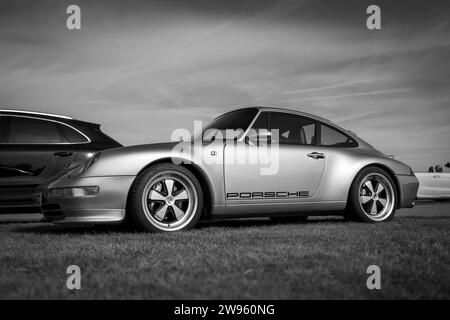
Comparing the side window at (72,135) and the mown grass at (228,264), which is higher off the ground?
the side window at (72,135)

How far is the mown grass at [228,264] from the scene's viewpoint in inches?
101

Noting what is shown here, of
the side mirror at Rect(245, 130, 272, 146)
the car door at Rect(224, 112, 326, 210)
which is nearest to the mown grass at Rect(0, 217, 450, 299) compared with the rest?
the car door at Rect(224, 112, 326, 210)

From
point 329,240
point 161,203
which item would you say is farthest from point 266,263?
point 161,203

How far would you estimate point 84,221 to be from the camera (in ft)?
16.5

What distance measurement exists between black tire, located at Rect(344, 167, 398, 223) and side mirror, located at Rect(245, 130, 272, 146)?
1498mm

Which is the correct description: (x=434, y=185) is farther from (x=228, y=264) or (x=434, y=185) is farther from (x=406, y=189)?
(x=228, y=264)

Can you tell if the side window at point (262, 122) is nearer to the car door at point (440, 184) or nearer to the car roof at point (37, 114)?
the car roof at point (37, 114)

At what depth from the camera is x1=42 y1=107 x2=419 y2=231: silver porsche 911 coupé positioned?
510cm

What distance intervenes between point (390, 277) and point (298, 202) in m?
3.06

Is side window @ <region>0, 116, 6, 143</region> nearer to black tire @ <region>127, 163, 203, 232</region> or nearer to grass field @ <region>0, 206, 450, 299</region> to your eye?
grass field @ <region>0, 206, 450, 299</region>

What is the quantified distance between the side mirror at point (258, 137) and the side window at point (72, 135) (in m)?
2.52

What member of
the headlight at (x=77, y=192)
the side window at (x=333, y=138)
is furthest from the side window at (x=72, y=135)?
the side window at (x=333, y=138)

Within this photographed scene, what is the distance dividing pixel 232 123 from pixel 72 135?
2.34m
